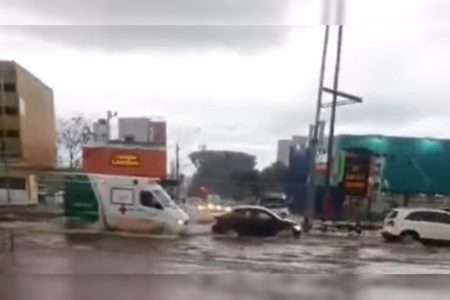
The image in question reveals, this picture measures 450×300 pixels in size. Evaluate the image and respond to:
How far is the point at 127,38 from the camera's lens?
5020 millimetres

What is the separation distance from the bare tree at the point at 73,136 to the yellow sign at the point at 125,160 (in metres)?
0.27

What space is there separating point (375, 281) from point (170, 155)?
1.75m

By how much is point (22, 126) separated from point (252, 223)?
1938 millimetres

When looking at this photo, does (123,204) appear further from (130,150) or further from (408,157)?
(408,157)

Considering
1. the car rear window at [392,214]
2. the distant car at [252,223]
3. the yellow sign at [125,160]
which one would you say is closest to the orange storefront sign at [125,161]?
the yellow sign at [125,160]

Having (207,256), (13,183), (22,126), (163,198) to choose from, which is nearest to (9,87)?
(22,126)

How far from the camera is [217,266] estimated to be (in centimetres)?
505

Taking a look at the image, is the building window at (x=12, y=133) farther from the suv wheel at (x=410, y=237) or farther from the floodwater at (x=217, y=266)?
the suv wheel at (x=410, y=237)

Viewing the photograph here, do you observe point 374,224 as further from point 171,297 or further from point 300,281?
point 171,297

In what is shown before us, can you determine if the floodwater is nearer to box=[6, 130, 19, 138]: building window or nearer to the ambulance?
the ambulance

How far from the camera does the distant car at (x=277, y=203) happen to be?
5562 mm

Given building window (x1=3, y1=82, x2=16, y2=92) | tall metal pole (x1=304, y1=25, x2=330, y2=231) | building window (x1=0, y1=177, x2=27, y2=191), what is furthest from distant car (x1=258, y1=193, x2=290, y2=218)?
building window (x1=3, y1=82, x2=16, y2=92)

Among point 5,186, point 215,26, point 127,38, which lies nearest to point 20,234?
point 5,186

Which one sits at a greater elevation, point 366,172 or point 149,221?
point 366,172
